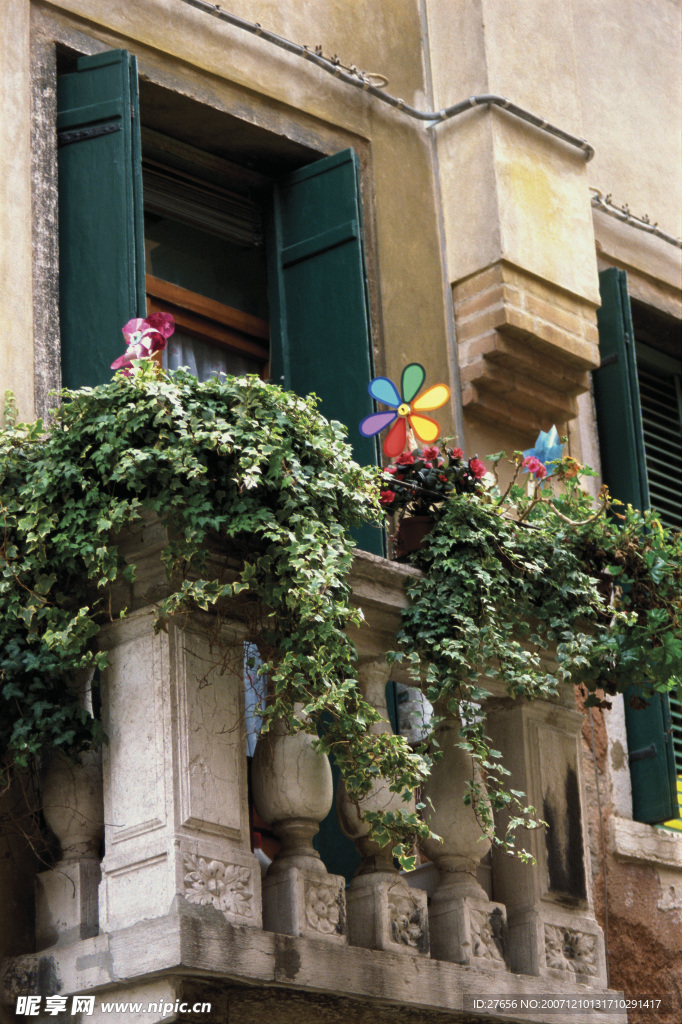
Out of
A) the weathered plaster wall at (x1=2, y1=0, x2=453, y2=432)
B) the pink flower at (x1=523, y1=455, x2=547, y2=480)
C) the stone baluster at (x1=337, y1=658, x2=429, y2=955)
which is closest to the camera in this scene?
the stone baluster at (x1=337, y1=658, x2=429, y2=955)

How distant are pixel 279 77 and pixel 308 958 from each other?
404cm

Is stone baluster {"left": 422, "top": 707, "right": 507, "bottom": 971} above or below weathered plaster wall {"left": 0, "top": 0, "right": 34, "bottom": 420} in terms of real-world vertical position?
below

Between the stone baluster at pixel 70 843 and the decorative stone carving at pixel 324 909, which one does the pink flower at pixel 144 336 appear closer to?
the stone baluster at pixel 70 843

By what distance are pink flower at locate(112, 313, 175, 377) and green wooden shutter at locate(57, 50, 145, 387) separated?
426 mm

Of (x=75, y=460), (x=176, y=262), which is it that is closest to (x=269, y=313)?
(x=176, y=262)

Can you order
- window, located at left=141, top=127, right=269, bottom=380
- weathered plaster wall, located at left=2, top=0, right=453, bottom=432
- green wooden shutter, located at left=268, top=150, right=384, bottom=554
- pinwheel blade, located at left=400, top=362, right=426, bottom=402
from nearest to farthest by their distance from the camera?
pinwheel blade, located at left=400, top=362, right=426, bottom=402
weathered plaster wall, located at left=2, top=0, right=453, bottom=432
green wooden shutter, located at left=268, top=150, right=384, bottom=554
window, located at left=141, top=127, right=269, bottom=380

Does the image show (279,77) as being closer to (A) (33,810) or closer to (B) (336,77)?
(B) (336,77)

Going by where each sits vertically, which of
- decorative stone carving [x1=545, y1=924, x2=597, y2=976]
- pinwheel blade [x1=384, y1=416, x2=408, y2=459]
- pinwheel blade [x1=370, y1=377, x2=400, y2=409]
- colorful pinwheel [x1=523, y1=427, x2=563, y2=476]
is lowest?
decorative stone carving [x1=545, y1=924, x2=597, y2=976]

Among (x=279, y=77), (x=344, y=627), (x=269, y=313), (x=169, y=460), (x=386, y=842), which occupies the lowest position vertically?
(x=386, y=842)

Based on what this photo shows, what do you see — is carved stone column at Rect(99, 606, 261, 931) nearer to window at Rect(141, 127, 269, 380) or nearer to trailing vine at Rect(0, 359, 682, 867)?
trailing vine at Rect(0, 359, 682, 867)

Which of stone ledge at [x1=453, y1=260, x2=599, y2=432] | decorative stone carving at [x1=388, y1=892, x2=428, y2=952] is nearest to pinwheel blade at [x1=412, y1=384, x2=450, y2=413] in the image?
stone ledge at [x1=453, y1=260, x2=599, y2=432]

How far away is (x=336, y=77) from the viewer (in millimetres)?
7453

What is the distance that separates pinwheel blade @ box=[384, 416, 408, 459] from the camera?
6324 mm

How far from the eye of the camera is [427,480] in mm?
5723
